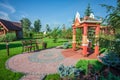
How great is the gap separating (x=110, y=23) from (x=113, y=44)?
27.4 inches

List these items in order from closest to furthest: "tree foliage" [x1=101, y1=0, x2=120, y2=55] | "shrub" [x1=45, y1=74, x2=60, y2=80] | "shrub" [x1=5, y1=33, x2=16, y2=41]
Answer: "tree foliage" [x1=101, y1=0, x2=120, y2=55], "shrub" [x1=45, y1=74, x2=60, y2=80], "shrub" [x1=5, y1=33, x2=16, y2=41]

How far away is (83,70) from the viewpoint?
683 cm

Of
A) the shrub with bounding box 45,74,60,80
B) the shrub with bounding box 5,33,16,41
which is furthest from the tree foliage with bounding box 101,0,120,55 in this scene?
the shrub with bounding box 5,33,16,41

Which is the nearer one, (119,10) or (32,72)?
(119,10)

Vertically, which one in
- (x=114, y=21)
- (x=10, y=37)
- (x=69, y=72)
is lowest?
(x=69, y=72)

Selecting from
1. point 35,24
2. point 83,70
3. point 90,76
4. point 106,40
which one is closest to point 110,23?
point 106,40

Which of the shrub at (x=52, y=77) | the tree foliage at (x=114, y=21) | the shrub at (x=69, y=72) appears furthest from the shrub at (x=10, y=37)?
the tree foliage at (x=114, y=21)

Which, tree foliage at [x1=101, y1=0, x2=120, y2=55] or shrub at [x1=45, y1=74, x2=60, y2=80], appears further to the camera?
shrub at [x1=45, y1=74, x2=60, y2=80]

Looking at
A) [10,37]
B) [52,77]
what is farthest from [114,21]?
[10,37]

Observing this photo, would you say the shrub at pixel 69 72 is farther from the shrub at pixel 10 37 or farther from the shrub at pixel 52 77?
the shrub at pixel 10 37

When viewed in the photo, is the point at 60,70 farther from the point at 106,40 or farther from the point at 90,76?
the point at 106,40

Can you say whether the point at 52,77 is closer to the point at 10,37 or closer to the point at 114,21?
the point at 114,21

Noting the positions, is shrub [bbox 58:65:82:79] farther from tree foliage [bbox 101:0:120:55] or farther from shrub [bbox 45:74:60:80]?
tree foliage [bbox 101:0:120:55]

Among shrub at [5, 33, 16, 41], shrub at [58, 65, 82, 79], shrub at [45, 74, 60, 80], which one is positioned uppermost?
shrub at [5, 33, 16, 41]
